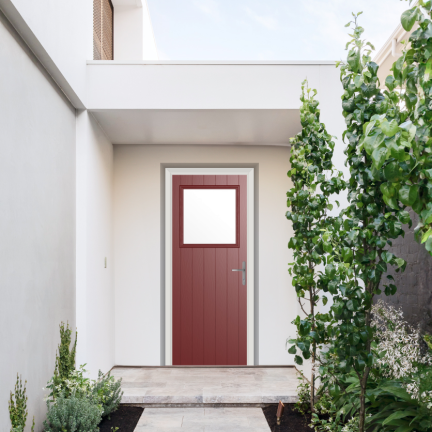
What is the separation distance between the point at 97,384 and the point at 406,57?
105 inches

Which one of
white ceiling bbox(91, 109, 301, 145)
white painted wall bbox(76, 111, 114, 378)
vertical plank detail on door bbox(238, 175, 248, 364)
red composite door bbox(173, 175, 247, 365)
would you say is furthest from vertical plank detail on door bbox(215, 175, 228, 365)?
white painted wall bbox(76, 111, 114, 378)

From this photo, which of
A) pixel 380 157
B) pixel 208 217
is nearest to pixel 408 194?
pixel 380 157

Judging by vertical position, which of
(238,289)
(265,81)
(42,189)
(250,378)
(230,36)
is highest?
(230,36)

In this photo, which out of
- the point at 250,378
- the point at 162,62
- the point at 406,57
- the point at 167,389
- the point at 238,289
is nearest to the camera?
the point at 406,57

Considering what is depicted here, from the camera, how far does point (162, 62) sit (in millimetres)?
3166

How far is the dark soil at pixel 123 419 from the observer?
2.84m

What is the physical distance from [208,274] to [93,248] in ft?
4.51

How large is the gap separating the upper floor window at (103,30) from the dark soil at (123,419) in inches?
118

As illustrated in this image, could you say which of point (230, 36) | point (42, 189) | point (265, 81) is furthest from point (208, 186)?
point (230, 36)

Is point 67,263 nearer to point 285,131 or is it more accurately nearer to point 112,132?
point 112,132

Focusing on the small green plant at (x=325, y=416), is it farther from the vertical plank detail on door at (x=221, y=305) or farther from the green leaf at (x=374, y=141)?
the green leaf at (x=374, y=141)

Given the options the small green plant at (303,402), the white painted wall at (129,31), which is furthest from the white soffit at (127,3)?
the small green plant at (303,402)

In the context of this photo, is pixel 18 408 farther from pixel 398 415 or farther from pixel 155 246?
pixel 155 246

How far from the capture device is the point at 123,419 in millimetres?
2990
